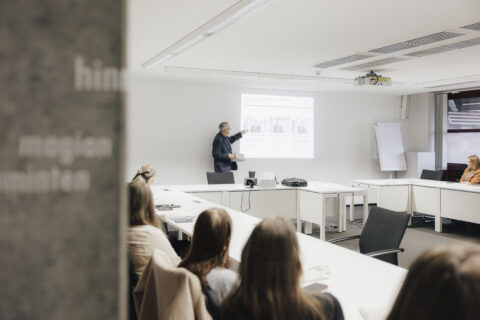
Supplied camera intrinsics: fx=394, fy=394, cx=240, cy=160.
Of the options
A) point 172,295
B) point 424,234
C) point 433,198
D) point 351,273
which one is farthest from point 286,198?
point 172,295

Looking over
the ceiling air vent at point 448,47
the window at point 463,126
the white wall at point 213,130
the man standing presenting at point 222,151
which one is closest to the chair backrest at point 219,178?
the man standing presenting at point 222,151

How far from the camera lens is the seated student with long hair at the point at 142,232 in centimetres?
229

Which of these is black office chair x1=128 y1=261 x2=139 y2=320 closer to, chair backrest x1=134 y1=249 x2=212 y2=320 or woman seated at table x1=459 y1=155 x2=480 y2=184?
chair backrest x1=134 y1=249 x2=212 y2=320

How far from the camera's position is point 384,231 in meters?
3.08

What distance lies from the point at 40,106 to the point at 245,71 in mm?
6291

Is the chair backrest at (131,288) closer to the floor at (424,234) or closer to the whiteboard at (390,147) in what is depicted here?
the floor at (424,234)

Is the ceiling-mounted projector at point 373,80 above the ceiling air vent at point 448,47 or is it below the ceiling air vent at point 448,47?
below

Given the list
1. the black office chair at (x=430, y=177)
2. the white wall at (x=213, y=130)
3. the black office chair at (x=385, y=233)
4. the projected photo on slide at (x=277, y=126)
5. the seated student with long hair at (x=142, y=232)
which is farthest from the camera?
the projected photo on slide at (x=277, y=126)

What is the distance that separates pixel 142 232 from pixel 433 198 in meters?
5.47

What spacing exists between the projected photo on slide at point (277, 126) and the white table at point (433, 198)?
2.12m

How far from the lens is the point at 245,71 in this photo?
6.49 meters

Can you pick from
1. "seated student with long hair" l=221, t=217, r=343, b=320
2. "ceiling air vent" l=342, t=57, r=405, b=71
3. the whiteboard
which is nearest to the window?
the whiteboard

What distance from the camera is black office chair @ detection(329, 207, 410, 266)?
2.91m

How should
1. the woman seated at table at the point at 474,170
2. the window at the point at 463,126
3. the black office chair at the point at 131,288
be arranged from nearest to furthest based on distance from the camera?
the black office chair at the point at 131,288 → the woman seated at table at the point at 474,170 → the window at the point at 463,126
